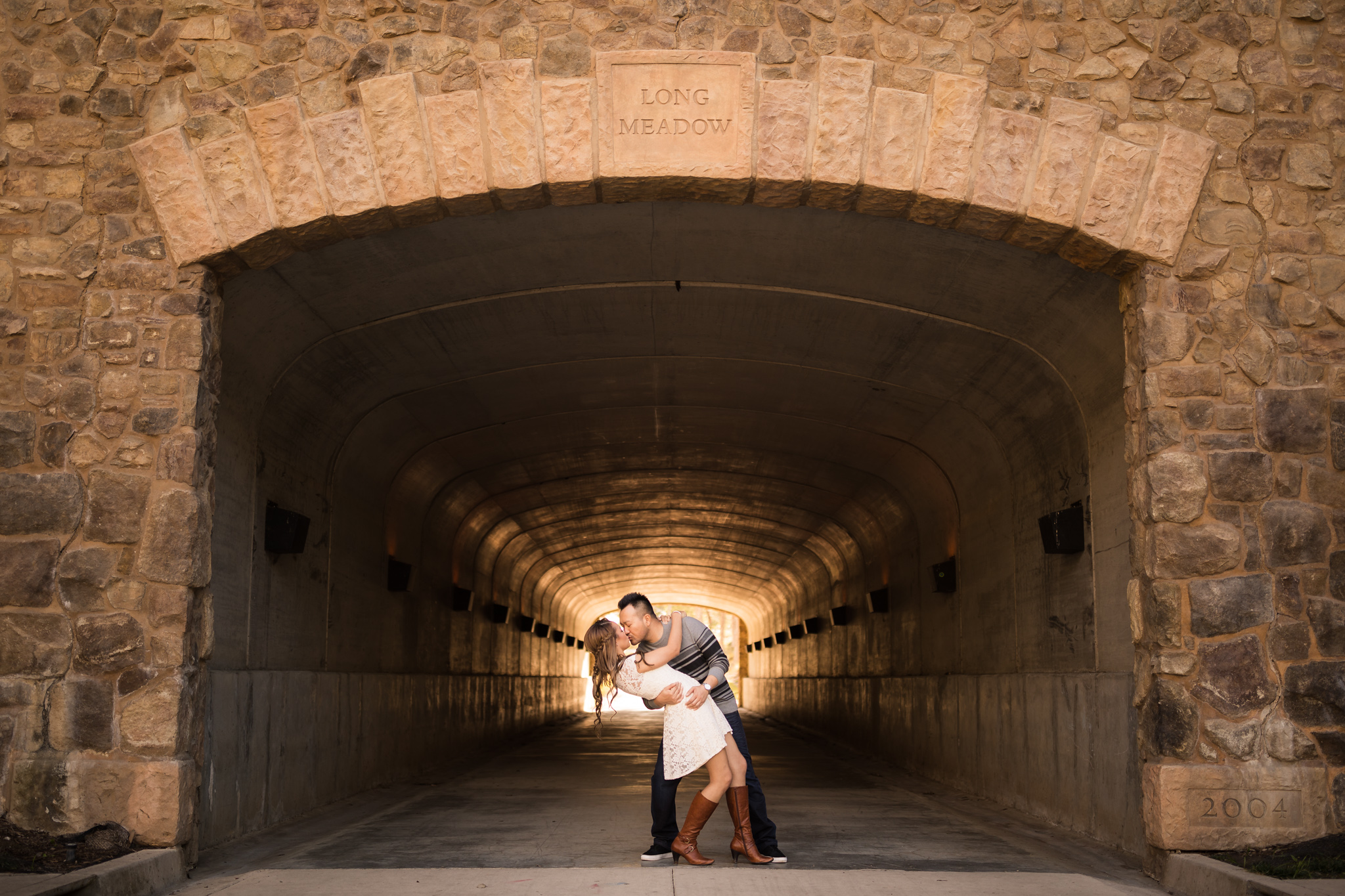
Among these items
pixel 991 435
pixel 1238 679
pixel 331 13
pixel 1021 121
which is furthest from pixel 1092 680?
pixel 331 13

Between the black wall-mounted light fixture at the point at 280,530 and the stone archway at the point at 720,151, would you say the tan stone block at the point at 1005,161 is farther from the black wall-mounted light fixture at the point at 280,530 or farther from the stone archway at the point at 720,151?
the black wall-mounted light fixture at the point at 280,530

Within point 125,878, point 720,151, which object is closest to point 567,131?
point 720,151

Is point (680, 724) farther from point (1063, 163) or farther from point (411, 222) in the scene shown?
point (1063, 163)

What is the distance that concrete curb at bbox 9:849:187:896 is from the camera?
495cm

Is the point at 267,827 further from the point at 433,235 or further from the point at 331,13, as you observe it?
the point at 331,13

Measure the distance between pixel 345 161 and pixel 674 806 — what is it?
4048mm

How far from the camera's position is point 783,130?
261 inches

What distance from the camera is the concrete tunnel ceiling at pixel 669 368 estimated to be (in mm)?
7602

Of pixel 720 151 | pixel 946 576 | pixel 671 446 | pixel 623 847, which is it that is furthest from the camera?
pixel 671 446

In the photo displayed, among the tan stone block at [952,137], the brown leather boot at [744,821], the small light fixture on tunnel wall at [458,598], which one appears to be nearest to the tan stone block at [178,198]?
the tan stone block at [952,137]

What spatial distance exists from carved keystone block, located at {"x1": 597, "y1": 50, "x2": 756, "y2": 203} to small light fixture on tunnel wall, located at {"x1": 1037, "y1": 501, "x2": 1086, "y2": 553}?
3.69m

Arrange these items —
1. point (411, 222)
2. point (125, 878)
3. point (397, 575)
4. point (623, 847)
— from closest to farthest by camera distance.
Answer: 1. point (125, 878)
2. point (411, 222)
3. point (623, 847)
4. point (397, 575)

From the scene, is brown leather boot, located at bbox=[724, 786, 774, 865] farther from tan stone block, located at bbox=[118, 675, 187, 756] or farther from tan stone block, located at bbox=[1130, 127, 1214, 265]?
tan stone block, located at bbox=[1130, 127, 1214, 265]

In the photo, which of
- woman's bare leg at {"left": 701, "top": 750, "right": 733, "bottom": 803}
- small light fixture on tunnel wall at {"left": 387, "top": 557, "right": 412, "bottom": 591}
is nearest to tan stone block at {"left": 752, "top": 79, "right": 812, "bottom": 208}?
woman's bare leg at {"left": 701, "top": 750, "right": 733, "bottom": 803}
